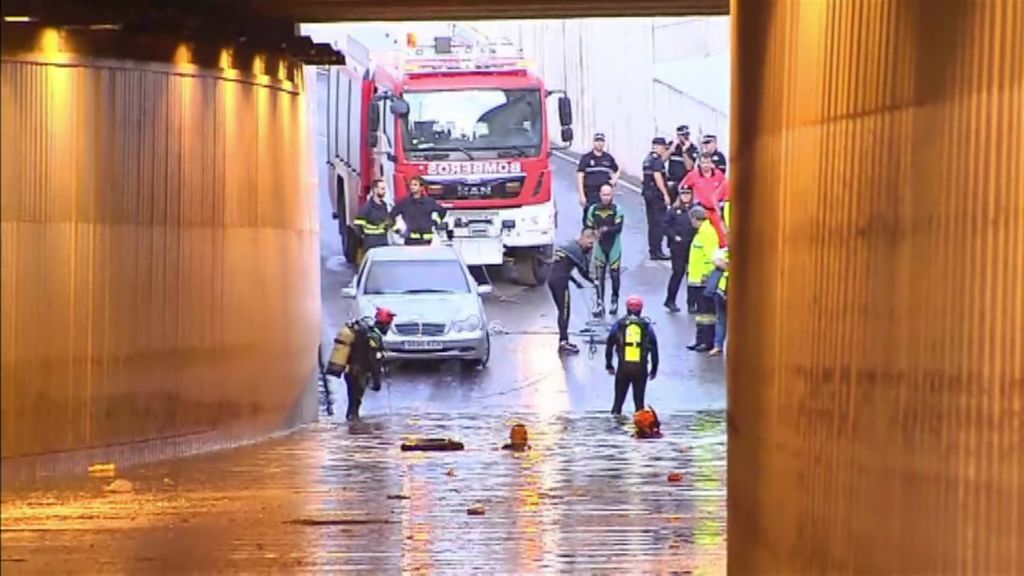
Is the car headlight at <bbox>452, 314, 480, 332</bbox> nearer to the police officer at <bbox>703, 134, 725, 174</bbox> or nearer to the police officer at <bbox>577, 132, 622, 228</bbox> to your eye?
the police officer at <bbox>577, 132, 622, 228</bbox>

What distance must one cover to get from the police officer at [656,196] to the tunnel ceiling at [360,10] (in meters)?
8.62

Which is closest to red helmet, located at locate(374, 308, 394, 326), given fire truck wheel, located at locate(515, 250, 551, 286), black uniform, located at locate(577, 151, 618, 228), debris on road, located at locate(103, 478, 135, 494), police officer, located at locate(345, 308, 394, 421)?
police officer, located at locate(345, 308, 394, 421)

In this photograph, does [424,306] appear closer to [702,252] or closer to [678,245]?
[702,252]

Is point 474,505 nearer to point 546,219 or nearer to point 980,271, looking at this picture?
point 980,271

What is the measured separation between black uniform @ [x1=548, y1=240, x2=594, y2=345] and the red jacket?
2.12 meters

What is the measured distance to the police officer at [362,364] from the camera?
65.5 feet

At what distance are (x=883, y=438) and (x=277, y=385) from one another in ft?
41.4

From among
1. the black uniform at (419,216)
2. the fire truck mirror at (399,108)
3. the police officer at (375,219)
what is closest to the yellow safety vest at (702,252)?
the black uniform at (419,216)

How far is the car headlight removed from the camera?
22.9 metres

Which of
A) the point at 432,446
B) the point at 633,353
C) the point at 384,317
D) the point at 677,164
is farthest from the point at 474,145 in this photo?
the point at 432,446

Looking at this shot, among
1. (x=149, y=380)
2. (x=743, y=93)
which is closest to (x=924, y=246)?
(x=743, y=93)

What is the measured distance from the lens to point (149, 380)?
14.5 m

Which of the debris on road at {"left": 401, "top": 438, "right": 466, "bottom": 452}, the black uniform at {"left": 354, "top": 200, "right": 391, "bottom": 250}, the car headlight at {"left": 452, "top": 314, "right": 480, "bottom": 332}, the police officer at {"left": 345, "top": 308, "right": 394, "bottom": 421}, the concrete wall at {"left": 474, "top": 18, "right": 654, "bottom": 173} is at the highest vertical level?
the concrete wall at {"left": 474, "top": 18, "right": 654, "bottom": 173}

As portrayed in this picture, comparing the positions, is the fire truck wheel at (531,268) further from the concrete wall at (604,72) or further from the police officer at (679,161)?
the concrete wall at (604,72)
